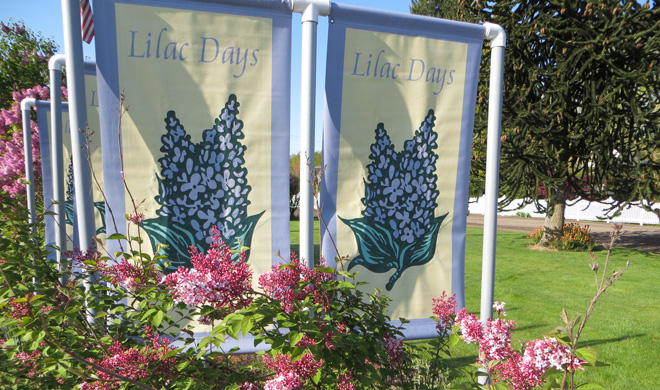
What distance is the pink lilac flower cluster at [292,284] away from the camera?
1.58 metres

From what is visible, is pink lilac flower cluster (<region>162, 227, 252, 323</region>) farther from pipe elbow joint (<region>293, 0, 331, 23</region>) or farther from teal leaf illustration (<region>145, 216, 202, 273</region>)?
pipe elbow joint (<region>293, 0, 331, 23</region>)

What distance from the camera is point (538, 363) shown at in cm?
133

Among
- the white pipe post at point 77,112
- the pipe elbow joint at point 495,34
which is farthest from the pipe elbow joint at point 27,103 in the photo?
the pipe elbow joint at point 495,34

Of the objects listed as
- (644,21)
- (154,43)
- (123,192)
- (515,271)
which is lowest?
(515,271)

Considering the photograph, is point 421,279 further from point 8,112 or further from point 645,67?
point 8,112

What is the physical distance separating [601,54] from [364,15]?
401 inches

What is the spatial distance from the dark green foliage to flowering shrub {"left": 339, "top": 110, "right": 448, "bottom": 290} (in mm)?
13581

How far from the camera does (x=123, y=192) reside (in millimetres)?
2160

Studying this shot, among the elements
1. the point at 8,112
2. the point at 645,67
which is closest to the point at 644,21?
the point at 645,67

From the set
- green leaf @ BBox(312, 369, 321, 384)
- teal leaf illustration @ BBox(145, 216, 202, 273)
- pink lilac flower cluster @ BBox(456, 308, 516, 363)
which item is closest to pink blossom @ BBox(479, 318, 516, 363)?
pink lilac flower cluster @ BBox(456, 308, 516, 363)

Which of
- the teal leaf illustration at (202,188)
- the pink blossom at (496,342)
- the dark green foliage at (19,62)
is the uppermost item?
the dark green foliage at (19,62)

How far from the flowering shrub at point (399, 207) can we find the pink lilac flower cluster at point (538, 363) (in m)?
1.06

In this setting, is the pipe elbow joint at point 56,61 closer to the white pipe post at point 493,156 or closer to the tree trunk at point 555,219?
the white pipe post at point 493,156

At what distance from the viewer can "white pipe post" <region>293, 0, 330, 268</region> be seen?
2.12 m
